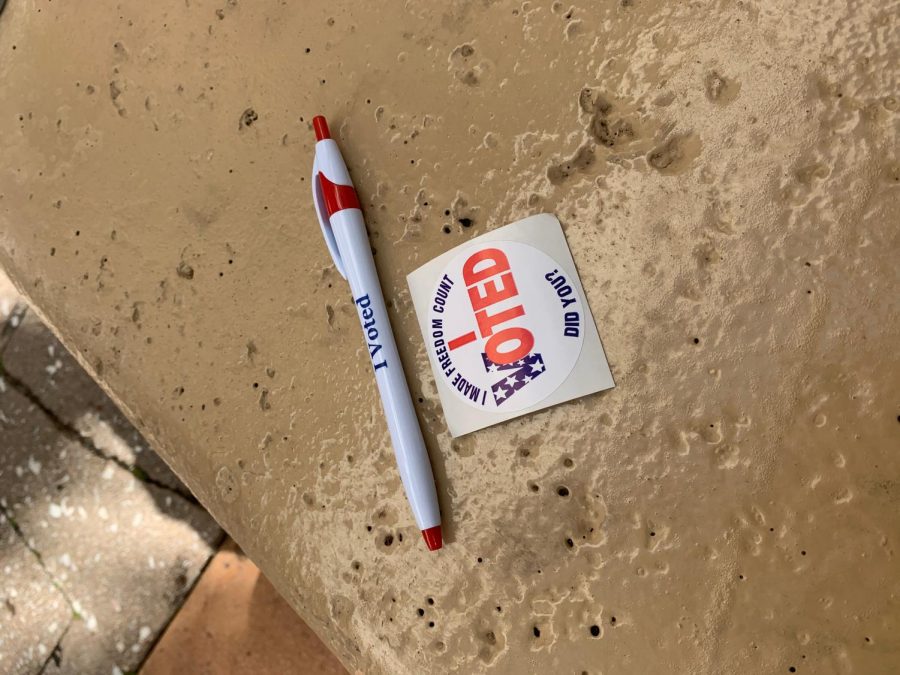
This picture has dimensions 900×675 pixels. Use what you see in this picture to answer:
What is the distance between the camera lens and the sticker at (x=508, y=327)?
458mm

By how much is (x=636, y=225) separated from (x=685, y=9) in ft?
0.54

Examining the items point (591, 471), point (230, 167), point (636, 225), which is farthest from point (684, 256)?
point (230, 167)

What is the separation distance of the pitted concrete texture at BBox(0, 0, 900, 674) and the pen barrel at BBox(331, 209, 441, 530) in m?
0.02

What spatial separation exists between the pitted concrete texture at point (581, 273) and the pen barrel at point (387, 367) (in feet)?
0.05

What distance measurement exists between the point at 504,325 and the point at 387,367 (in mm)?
101

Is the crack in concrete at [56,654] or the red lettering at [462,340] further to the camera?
the crack in concrete at [56,654]

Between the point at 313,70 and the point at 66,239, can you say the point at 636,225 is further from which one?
the point at 66,239

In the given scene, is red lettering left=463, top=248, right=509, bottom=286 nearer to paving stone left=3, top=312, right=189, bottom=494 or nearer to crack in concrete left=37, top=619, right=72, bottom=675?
paving stone left=3, top=312, right=189, bottom=494

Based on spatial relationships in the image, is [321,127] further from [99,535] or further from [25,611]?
[25,611]

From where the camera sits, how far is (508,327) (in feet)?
1.55

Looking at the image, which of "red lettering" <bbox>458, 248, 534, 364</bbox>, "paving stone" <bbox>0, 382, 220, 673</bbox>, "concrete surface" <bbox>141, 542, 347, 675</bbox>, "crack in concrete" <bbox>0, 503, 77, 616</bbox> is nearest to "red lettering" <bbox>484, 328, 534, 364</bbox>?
"red lettering" <bbox>458, 248, 534, 364</bbox>

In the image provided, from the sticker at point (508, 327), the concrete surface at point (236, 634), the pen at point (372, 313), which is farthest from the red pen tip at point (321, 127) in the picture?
the concrete surface at point (236, 634)

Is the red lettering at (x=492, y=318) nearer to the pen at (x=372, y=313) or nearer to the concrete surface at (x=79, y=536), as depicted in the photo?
the pen at (x=372, y=313)

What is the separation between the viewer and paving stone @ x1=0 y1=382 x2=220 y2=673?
889 mm
